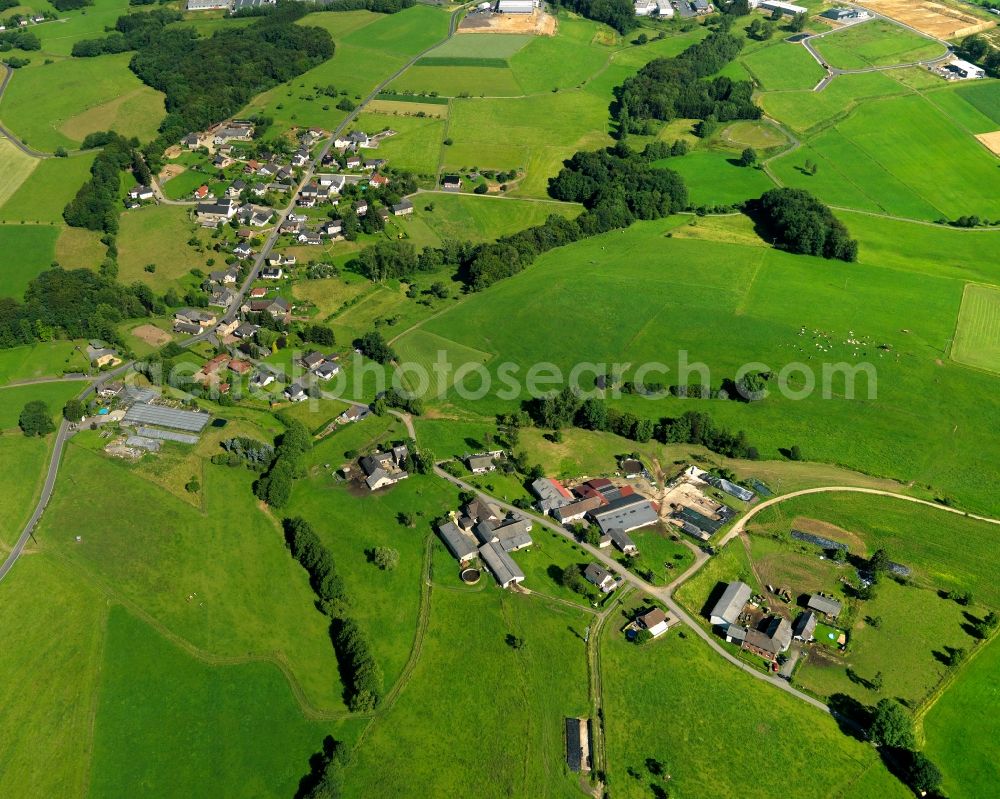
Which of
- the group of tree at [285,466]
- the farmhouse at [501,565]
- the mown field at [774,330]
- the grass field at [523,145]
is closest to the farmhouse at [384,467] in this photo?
the group of tree at [285,466]

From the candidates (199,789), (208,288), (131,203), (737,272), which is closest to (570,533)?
(199,789)

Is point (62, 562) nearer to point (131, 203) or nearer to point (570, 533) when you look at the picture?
point (570, 533)

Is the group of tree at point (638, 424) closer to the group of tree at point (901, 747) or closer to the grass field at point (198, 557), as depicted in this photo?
the group of tree at point (901, 747)

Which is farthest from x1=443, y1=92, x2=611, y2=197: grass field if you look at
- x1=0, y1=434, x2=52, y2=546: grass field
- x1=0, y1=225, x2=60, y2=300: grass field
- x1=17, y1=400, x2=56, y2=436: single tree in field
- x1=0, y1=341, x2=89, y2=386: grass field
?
x1=0, y1=434, x2=52, y2=546: grass field

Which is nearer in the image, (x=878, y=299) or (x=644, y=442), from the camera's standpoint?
(x=644, y=442)

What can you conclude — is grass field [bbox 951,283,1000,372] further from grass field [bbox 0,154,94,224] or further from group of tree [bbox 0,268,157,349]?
grass field [bbox 0,154,94,224]

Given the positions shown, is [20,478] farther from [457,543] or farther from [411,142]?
[411,142]
